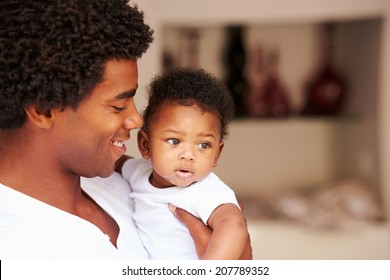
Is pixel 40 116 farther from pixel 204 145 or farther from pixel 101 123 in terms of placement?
pixel 204 145

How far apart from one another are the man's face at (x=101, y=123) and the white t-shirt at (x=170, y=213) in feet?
0.29

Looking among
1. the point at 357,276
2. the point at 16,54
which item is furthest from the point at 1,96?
the point at 357,276

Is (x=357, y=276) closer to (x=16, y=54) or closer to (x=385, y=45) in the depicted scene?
(x=16, y=54)

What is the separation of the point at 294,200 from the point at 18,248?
130 centimetres

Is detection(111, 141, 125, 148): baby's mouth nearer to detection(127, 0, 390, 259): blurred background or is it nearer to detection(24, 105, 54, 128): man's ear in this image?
detection(24, 105, 54, 128): man's ear

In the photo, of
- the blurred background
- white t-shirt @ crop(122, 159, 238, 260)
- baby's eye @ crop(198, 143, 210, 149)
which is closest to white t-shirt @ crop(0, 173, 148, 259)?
white t-shirt @ crop(122, 159, 238, 260)

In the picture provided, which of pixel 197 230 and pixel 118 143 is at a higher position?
pixel 118 143

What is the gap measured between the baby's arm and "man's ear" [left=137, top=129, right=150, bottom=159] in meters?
0.13

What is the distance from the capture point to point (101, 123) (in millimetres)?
598

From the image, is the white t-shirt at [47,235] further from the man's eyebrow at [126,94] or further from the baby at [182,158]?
the man's eyebrow at [126,94]

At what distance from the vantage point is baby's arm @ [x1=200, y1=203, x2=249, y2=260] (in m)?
0.61

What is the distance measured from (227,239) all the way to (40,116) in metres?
0.23

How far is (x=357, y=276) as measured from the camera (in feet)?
2.20

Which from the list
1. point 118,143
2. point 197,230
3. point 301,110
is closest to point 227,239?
point 197,230
